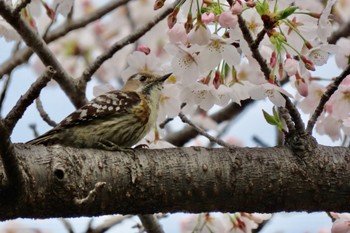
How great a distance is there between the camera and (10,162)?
228cm

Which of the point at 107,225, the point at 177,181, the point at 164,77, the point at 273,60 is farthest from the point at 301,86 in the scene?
the point at 107,225

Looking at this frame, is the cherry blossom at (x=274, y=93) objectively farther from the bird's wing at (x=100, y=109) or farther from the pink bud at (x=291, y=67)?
the bird's wing at (x=100, y=109)

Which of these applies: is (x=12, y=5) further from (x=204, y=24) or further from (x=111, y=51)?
(x=204, y=24)

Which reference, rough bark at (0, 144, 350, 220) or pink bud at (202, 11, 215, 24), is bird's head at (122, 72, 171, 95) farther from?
rough bark at (0, 144, 350, 220)

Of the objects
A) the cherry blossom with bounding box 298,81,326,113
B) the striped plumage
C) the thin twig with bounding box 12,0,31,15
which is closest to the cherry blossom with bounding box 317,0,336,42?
the cherry blossom with bounding box 298,81,326,113

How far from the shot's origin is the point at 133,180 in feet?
8.52

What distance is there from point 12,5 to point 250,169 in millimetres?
1342

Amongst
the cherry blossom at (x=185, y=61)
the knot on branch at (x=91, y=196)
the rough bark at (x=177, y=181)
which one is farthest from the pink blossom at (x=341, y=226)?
the knot on branch at (x=91, y=196)

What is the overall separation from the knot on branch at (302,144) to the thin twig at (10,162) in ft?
3.39

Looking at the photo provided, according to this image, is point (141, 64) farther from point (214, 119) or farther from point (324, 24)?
point (214, 119)

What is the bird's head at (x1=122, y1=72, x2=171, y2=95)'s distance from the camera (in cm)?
380

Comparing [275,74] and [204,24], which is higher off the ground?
[204,24]

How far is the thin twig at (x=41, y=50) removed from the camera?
3.23 m

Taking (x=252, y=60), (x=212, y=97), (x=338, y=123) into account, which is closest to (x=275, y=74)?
(x=252, y=60)
